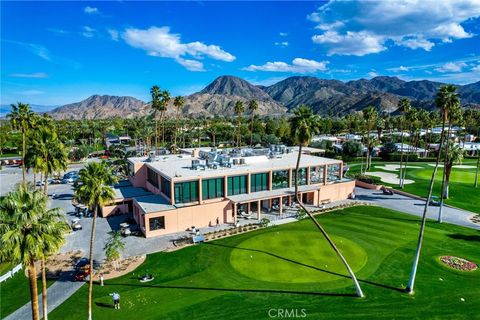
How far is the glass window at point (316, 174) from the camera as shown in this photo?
2123 inches

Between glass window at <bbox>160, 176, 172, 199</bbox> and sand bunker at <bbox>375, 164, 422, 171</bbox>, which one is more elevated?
glass window at <bbox>160, 176, 172, 199</bbox>

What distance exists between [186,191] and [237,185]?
800 centimetres

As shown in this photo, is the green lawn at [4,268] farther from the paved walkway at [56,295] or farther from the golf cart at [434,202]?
the golf cart at [434,202]

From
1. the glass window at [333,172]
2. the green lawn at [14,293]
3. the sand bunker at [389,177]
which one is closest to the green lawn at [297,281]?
the green lawn at [14,293]

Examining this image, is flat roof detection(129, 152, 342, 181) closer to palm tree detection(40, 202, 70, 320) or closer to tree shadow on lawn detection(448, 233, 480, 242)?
tree shadow on lawn detection(448, 233, 480, 242)

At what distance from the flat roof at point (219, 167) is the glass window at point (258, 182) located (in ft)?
3.50

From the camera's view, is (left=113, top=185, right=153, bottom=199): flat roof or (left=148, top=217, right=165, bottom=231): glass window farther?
(left=113, top=185, right=153, bottom=199): flat roof

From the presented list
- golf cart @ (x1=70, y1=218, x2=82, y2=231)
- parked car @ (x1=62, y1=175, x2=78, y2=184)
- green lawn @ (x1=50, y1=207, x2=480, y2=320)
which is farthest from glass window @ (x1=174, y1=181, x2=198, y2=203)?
parked car @ (x1=62, y1=175, x2=78, y2=184)

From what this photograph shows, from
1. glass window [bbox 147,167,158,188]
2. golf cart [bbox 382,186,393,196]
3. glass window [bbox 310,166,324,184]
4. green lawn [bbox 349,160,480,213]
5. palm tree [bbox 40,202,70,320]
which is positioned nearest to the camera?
palm tree [bbox 40,202,70,320]

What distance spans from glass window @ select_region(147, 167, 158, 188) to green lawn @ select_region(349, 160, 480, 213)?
A: 4762 cm

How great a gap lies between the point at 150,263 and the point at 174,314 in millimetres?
9437

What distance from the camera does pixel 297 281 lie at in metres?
28.9

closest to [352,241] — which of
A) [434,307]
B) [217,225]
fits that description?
[434,307]

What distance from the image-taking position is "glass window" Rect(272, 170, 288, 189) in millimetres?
49656
